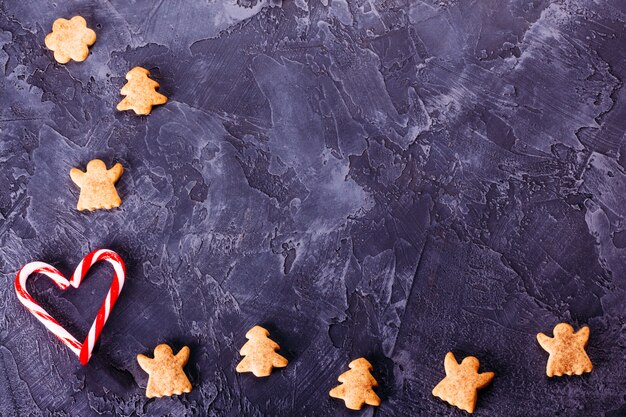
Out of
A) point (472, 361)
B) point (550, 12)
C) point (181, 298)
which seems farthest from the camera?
point (550, 12)

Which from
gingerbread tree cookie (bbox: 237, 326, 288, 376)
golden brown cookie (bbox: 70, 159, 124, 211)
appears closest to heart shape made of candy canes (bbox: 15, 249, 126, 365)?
golden brown cookie (bbox: 70, 159, 124, 211)

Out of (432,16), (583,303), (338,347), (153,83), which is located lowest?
(338,347)

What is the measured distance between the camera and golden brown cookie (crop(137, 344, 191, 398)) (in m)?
2.38

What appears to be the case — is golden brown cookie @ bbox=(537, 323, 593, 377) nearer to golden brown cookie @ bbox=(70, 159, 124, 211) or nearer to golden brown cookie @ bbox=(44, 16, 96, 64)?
golden brown cookie @ bbox=(70, 159, 124, 211)

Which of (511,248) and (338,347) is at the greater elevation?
(511,248)

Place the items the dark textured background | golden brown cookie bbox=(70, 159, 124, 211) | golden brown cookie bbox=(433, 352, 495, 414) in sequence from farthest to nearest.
A: 1. golden brown cookie bbox=(70, 159, 124, 211)
2. the dark textured background
3. golden brown cookie bbox=(433, 352, 495, 414)

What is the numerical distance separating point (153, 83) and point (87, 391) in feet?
3.61

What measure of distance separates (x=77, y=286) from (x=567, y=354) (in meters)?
1.66

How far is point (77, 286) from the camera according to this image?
2.51 m

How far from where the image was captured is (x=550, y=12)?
2664 millimetres

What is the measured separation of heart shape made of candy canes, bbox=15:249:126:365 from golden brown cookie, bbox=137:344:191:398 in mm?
189

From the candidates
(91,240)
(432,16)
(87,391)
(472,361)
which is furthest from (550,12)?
(87,391)

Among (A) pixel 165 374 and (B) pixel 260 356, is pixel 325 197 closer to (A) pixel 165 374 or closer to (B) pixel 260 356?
(B) pixel 260 356

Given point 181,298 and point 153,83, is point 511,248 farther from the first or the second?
point 153,83
